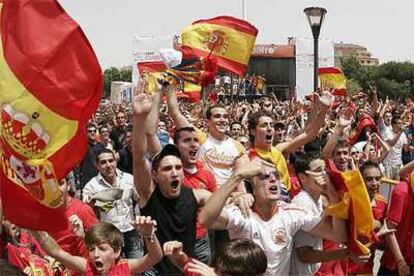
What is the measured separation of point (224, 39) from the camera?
9.72 m

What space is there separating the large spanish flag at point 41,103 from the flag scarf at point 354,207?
54.4 inches

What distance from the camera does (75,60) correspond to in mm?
4043

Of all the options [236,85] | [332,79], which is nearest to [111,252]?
[332,79]

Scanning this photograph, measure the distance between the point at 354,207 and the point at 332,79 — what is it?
36.8 ft

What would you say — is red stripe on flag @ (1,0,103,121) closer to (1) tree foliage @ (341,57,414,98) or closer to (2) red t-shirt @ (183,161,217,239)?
(2) red t-shirt @ (183,161,217,239)

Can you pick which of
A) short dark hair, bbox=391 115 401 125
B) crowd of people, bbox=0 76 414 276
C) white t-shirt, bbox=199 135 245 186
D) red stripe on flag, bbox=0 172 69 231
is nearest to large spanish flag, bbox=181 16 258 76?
short dark hair, bbox=391 115 401 125

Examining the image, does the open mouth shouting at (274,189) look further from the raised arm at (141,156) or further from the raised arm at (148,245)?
the raised arm at (141,156)

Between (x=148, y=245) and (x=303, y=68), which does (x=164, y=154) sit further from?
(x=303, y=68)

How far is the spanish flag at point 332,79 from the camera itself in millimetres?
14523

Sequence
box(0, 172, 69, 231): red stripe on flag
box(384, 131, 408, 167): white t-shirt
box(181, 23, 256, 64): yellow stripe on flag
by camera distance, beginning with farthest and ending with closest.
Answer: box(384, 131, 408, 167): white t-shirt → box(181, 23, 256, 64): yellow stripe on flag → box(0, 172, 69, 231): red stripe on flag

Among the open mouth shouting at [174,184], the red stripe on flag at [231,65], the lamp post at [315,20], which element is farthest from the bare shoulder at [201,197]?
the lamp post at [315,20]

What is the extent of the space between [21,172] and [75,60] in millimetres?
729

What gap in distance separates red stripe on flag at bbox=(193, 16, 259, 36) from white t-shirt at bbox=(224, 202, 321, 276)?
18.8 ft

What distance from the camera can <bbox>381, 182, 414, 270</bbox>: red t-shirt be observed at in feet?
16.1
